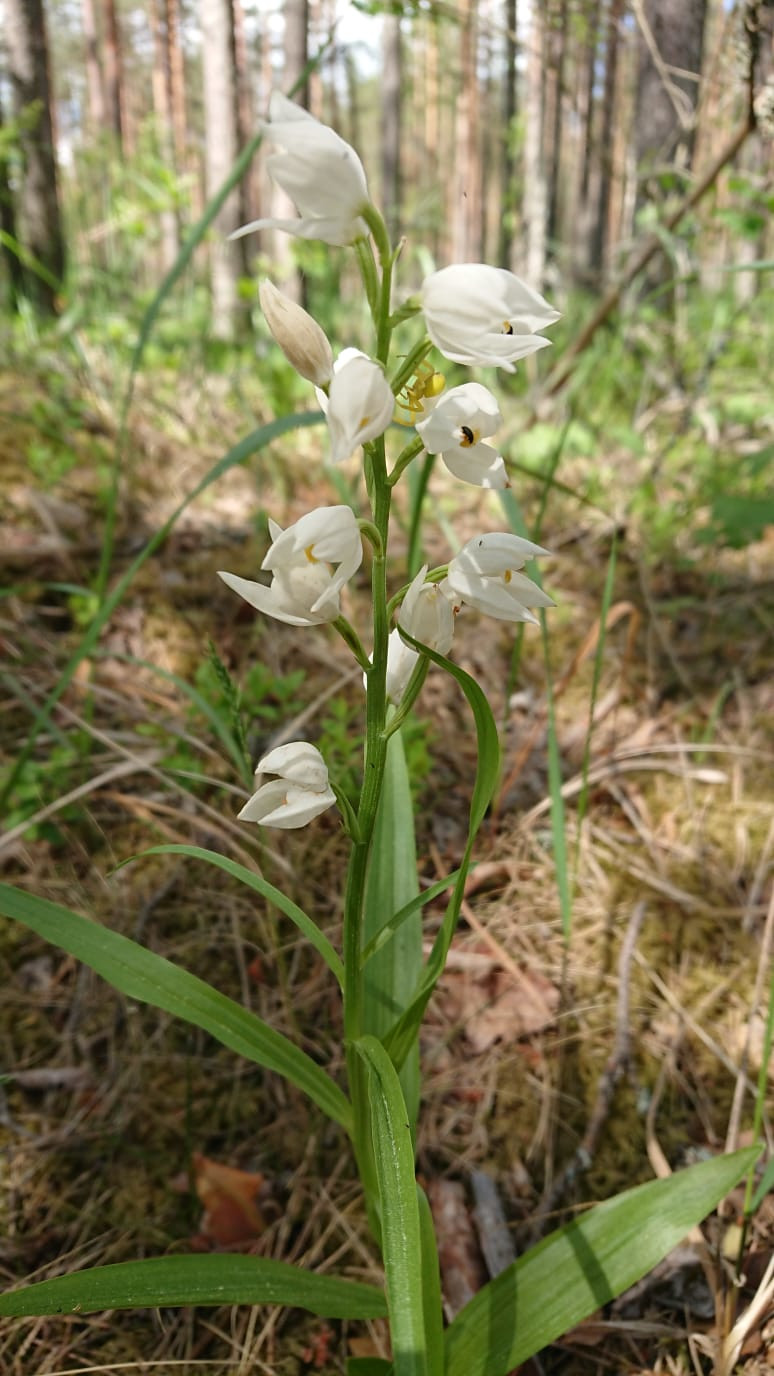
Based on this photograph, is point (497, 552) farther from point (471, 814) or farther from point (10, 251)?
point (10, 251)

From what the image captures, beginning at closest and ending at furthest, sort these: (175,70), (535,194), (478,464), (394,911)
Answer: (478,464) < (394,911) < (535,194) < (175,70)

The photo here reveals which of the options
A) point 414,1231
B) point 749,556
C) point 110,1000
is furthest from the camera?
point 749,556

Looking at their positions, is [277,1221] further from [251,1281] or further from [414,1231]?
[414,1231]

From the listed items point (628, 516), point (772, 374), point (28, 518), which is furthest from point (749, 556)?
point (28, 518)

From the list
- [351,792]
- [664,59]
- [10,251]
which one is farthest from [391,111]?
[351,792]

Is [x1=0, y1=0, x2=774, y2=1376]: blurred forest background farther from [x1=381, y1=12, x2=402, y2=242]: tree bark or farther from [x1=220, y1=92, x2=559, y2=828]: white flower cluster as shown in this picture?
[x1=381, y1=12, x2=402, y2=242]: tree bark

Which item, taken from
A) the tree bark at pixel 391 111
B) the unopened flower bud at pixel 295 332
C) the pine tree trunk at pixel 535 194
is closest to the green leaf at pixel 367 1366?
the unopened flower bud at pixel 295 332
